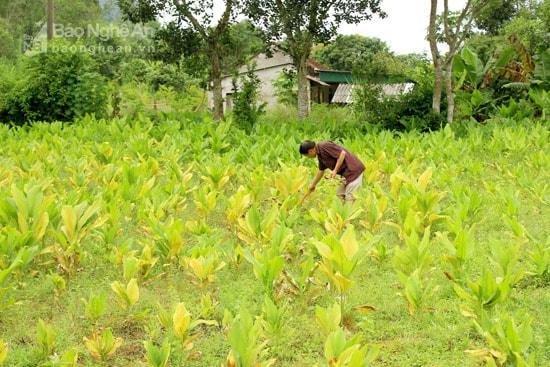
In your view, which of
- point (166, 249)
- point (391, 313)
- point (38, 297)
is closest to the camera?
point (391, 313)

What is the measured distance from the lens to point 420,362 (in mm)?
3143

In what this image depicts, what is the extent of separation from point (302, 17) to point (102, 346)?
11.6 meters

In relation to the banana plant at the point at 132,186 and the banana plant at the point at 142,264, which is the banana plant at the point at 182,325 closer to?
the banana plant at the point at 142,264

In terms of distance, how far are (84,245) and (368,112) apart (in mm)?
9784

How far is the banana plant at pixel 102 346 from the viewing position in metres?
3.06

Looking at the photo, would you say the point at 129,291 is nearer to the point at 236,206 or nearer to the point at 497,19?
the point at 236,206

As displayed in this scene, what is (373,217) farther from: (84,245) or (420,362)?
(84,245)

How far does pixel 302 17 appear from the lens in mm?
13445

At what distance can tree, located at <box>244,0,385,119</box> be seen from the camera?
13375 mm

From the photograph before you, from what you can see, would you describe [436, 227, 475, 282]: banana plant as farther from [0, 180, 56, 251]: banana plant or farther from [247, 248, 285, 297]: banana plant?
[0, 180, 56, 251]: banana plant

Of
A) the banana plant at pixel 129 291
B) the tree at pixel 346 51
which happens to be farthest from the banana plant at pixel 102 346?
the tree at pixel 346 51

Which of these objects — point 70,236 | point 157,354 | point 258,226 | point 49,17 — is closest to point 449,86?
point 258,226

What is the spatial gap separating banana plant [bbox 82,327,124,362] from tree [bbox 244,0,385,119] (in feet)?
37.2

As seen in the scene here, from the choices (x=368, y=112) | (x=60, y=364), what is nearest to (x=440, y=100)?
(x=368, y=112)
